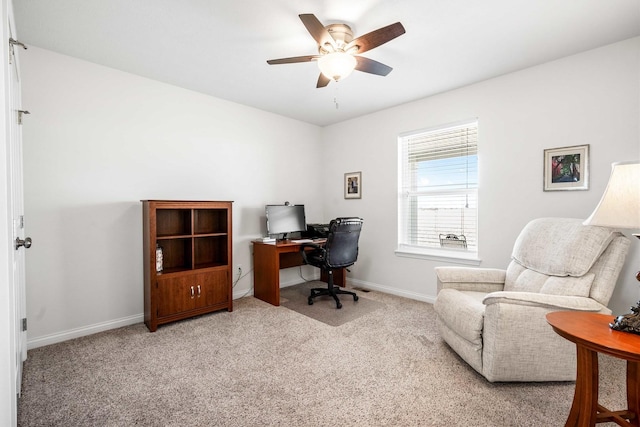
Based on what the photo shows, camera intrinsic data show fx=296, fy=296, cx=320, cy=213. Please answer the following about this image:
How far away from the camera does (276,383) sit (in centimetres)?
195

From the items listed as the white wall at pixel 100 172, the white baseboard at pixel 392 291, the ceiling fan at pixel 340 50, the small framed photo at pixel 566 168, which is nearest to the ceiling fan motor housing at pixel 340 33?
the ceiling fan at pixel 340 50

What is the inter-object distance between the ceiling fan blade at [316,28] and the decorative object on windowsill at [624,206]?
1.78 metres

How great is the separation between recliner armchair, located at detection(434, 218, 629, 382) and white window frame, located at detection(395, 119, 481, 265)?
101 centimetres

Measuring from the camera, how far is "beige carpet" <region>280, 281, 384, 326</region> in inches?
122

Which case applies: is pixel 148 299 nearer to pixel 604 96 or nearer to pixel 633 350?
pixel 633 350

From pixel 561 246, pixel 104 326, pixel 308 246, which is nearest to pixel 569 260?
pixel 561 246

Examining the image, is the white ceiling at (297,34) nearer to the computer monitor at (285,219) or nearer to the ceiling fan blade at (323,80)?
the ceiling fan blade at (323,80)

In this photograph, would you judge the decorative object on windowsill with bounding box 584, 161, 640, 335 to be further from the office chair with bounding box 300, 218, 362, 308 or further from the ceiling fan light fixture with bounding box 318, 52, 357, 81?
the office chair with bounding box 300, 218, 362, 308

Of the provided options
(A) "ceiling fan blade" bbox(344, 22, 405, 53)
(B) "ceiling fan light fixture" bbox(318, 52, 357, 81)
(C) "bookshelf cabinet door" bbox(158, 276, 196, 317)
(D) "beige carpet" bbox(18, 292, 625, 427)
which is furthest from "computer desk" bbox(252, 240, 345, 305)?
(A) "ceiling fan blade" bbox(344, 22, 405, 53)

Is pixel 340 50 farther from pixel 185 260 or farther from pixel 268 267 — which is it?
pixel 185 260

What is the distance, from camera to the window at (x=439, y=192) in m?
3.37

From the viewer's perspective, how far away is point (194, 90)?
11.0 ft

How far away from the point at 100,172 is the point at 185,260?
47.1 inches

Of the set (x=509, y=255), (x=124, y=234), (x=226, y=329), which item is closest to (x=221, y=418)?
(x=226, y=329)
